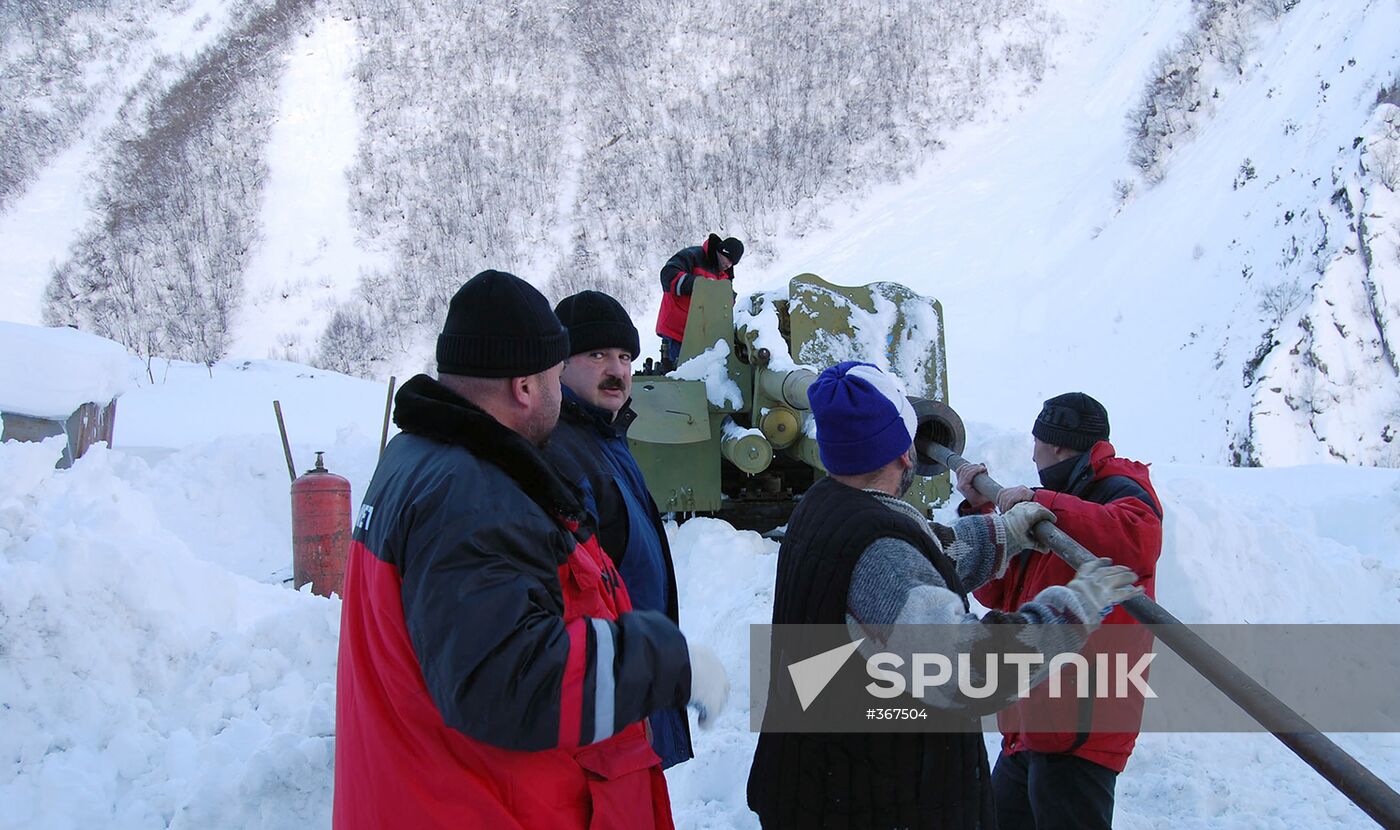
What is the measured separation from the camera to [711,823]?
3863 millimetres

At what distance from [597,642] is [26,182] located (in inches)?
1356

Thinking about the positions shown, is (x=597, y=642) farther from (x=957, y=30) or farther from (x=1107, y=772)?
(x=957, y=30)

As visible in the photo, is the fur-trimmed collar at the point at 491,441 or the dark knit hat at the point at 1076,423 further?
the dark knit hat at the point at 1076,423

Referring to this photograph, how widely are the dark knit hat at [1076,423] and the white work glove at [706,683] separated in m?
1.71

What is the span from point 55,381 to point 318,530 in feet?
6.26

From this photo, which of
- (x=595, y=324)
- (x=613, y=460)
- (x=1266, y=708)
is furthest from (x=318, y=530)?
(x=1266, y=708)

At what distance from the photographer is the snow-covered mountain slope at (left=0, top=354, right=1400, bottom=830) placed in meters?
3.50

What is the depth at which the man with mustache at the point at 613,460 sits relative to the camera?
256 centimetres

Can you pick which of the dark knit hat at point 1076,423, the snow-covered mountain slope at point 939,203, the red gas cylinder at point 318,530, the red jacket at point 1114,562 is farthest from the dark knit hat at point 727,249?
the snow-covered mountain slope at point 939,203

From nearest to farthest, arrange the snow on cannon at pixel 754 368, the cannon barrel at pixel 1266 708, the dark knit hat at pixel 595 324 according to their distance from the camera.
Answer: the cannon barrel at pixel 1266 708
the dark knit hat at pixel 595 324
the snow on cannon at pixel 754 368

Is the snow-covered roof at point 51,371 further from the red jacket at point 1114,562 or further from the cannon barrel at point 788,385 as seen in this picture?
the red jacket at point 1114,562

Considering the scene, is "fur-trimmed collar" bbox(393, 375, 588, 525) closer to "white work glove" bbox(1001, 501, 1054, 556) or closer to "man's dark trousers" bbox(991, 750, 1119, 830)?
"white work glove" bbox(1001, 501, 1054, 556)

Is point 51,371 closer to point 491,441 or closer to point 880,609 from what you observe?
point 491,441

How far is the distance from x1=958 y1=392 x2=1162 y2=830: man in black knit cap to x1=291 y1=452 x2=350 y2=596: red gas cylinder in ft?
17.8
